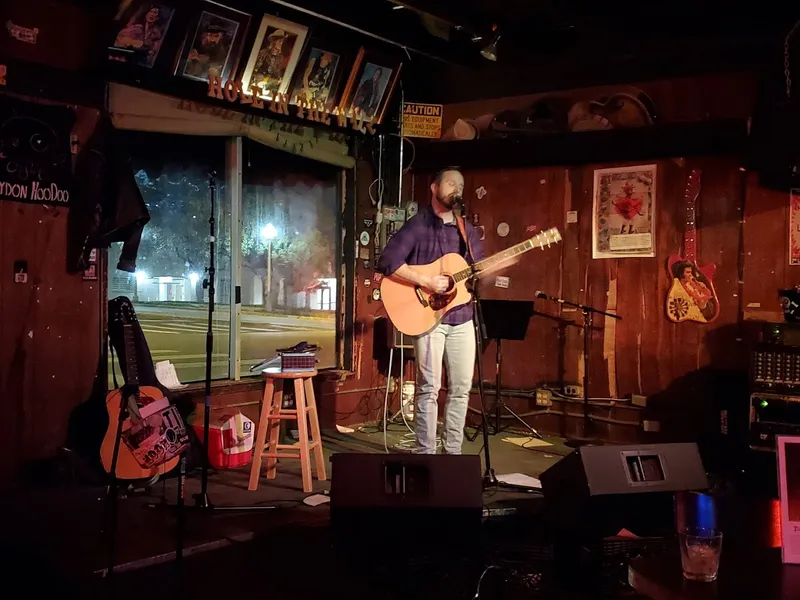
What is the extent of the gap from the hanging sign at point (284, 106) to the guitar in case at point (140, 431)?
2015mm

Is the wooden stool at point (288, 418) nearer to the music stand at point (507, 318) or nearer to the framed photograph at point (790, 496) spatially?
the music stand at point (507, 318)

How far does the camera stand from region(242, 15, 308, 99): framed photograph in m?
5.23

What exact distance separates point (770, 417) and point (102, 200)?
14.8ft

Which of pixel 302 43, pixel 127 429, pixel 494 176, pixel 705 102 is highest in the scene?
pixel 302 43

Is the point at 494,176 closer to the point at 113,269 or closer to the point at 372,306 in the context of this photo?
the point at 372,306

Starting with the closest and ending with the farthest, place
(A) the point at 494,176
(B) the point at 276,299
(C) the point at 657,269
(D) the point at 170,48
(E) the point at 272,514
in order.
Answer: (E) the point at 272,514, (D) the point at 170,48, (C) the point at 657,269, (A) the point at 494,176, (B) the point at 276,299

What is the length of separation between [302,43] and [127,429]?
10.5ft

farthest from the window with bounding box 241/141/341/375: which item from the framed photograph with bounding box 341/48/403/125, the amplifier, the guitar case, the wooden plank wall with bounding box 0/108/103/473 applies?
the amplifier

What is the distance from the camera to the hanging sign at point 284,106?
512cm

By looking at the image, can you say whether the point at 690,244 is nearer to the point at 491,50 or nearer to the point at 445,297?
the point at 491,50

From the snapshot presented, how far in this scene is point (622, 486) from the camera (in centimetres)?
263

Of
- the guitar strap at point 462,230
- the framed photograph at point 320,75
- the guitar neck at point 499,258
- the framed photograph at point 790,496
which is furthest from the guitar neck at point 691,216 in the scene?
the framed photograph at point 790,496

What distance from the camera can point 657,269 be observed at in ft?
18.6

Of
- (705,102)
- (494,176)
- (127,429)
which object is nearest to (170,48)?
(127,429)
